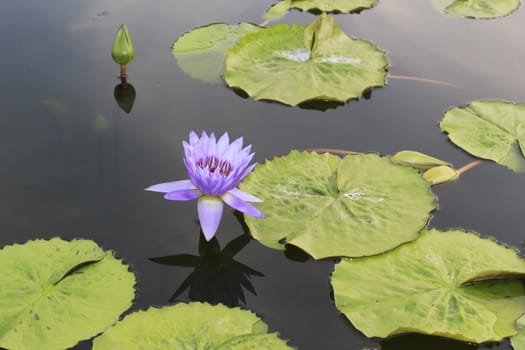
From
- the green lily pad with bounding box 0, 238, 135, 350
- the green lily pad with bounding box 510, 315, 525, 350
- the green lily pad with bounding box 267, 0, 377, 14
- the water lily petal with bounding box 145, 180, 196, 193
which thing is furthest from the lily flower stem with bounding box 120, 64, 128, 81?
the green lily pad with bounding box 510, 315, 525, 350

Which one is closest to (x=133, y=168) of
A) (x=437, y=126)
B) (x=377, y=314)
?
(x=377, y=314)

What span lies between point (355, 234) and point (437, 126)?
1.11 m

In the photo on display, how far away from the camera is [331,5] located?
441cm

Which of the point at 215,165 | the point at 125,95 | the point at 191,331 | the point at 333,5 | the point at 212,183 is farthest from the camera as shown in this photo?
the point at 333,5

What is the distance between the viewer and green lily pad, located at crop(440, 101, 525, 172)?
9.75 ft

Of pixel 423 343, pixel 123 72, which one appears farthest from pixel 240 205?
pixel 123 72

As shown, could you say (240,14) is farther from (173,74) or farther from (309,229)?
→ (309,229)

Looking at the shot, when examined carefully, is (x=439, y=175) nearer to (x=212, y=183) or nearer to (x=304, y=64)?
(x=212, y=183)

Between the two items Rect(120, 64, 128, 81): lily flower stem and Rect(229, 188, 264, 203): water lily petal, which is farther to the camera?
Rect(120, 64, 128, 81): lily flower stem

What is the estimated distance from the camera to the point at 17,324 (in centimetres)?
196

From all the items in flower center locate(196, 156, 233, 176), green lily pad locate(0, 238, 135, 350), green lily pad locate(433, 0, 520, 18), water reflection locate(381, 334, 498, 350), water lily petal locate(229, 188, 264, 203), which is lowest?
water reflection locate(381, 334, 498, 350)

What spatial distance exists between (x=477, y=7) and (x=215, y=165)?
9.93ft

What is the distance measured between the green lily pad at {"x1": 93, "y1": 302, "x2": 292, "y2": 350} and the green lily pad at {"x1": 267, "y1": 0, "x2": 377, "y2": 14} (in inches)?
113

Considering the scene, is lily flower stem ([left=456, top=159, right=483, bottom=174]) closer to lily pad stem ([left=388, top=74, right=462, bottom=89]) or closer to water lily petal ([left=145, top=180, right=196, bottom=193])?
lily pad stem ([left=388, top=74, right=462, bottom=89])
